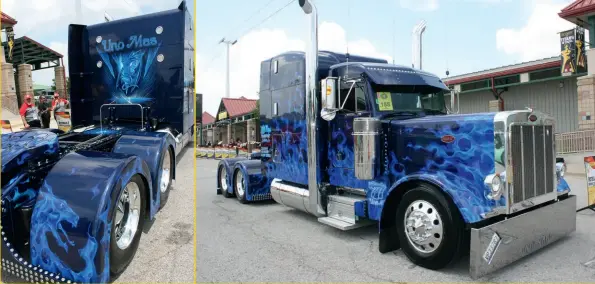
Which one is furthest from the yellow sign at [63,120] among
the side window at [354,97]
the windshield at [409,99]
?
the windshield at [409,99]

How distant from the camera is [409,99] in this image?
571cm

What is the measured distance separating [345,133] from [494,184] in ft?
7.33

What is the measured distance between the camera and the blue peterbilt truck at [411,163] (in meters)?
4.11

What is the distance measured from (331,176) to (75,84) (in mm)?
3668

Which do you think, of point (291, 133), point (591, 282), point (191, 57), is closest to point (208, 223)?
point (291, 133)

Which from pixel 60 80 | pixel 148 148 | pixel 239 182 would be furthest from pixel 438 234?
pixel 239 182

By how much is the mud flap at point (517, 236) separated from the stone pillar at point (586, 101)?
1494 centimetres

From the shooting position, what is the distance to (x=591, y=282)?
3.90m

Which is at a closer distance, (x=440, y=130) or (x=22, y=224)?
(x=22, y=224)

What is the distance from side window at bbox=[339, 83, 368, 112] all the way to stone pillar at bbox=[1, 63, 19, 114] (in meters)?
3.76

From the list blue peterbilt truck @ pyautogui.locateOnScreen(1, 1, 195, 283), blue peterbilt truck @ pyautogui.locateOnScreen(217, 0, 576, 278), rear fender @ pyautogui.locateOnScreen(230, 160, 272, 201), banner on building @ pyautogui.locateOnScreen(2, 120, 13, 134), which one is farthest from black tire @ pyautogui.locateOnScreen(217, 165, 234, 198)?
banner on building @ pyautogui.locateOnScreen(2, 120, 13, 134)

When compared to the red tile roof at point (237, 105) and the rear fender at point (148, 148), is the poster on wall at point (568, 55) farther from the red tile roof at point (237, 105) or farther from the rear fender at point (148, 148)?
the red tile roof at point (237, 105)

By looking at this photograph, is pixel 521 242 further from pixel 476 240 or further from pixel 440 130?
pixel 440 130

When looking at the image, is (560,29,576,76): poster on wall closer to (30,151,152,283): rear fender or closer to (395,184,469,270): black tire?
(395,184,469,270): black tire
